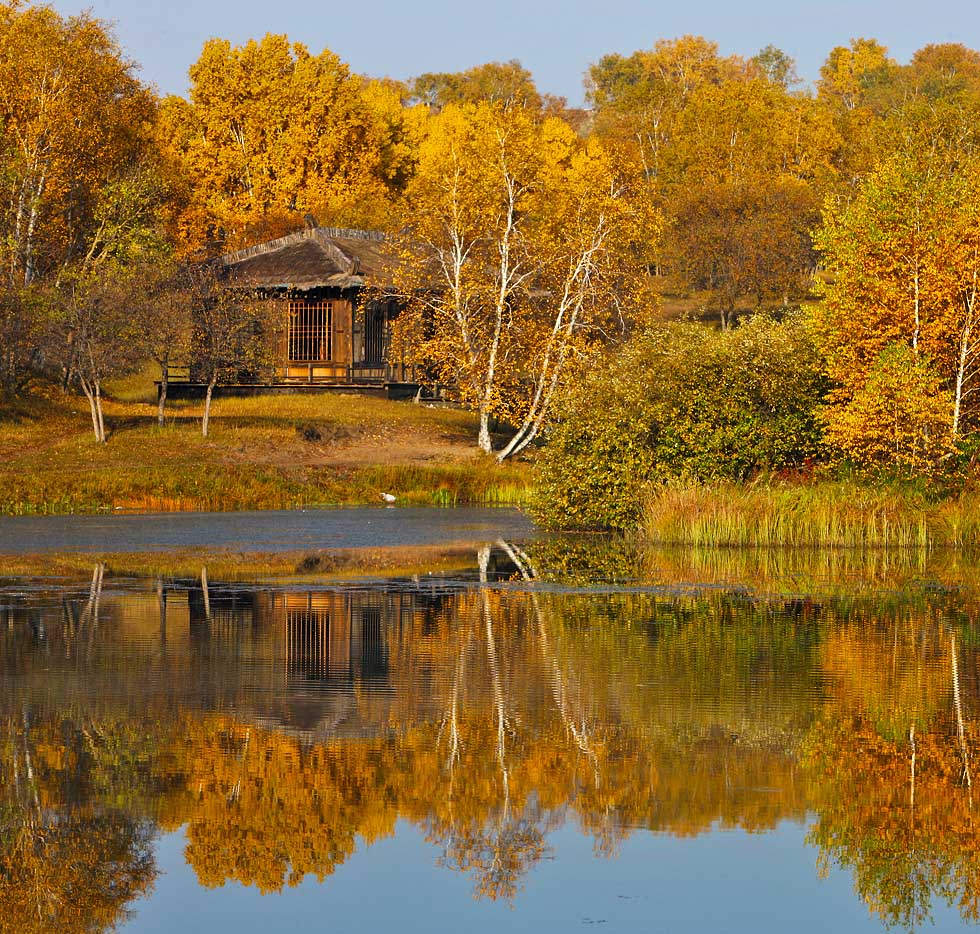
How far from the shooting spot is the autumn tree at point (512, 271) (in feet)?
161

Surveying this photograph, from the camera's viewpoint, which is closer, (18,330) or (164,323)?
(164,323)

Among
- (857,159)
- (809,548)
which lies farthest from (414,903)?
(857,159)

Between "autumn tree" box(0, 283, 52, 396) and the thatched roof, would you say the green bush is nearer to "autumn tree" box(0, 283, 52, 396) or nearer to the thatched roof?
"autumn tree" box(0, 283, 52, 396)

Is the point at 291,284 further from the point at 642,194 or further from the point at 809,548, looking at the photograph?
the point at 809,548

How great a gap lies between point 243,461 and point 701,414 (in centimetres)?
1524

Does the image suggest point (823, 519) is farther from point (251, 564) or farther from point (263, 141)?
point (263, 141)

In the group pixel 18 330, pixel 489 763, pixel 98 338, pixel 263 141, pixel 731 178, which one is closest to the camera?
pixel 489 763

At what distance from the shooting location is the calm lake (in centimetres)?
999

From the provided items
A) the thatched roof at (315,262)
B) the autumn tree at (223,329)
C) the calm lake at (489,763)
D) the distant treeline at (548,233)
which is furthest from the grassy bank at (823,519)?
the thatched roof at (315,262)

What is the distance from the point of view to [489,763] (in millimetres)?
13094

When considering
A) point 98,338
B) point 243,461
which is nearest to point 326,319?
point 98,338

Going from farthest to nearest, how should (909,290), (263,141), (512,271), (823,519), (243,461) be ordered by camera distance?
(263,141), (512,271), (243,461), (909,290), (823,519)

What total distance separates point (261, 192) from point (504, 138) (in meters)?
37.5

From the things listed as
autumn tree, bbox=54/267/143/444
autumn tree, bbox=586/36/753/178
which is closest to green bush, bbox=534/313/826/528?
autumn tree, bbox=54/267/143/444
